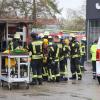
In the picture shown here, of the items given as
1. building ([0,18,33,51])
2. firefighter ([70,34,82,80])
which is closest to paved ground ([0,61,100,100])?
firefighter ([70,34,82,80])

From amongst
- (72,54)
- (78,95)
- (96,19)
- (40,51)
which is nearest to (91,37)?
(96,19)

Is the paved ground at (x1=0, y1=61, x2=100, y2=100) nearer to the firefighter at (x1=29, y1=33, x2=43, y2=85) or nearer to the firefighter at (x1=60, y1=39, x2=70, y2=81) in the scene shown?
the firefighter at (x1=29, y1=33, x2=43, y2=85)

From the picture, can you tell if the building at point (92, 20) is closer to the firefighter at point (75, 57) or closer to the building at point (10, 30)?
the firefighter at point (75, 57)

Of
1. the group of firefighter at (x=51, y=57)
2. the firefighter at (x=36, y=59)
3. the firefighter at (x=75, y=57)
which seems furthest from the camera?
the firefighter at (x=75, y=57)

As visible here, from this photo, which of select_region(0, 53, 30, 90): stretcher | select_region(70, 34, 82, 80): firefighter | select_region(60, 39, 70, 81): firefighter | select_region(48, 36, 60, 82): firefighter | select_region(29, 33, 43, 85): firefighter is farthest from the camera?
select_region(70, 34, 82, 80): firefighter

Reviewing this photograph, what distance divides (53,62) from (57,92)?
3.46 metres

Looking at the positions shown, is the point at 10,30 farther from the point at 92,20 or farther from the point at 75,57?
the point at 92,20

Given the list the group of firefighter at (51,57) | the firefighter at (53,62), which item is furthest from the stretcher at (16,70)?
the firefighter at (53,62)

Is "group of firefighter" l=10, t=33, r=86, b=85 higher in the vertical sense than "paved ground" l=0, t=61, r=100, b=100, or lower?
higher

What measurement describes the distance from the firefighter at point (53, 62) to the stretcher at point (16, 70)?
2.19 m

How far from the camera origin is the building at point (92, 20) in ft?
102

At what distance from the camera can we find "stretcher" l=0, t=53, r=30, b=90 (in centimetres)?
1611

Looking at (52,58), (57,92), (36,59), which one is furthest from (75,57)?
(57,92)

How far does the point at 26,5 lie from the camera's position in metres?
48.9
